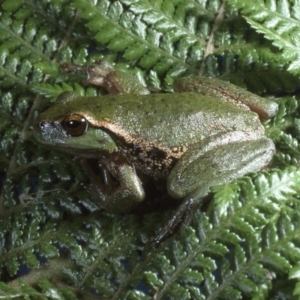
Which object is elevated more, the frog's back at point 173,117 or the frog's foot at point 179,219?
the frog's back at point 173,117

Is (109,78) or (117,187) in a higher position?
(109,78)

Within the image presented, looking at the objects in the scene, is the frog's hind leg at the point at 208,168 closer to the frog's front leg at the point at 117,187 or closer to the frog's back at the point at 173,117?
the frog's back at the point at 173,117

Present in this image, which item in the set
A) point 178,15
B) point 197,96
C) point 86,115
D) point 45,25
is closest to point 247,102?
point 197,96

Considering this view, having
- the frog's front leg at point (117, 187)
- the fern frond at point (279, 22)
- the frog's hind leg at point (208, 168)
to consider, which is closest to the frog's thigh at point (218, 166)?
the frog's hind leg at point (208, 168)

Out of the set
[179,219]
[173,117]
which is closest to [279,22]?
[173,117]

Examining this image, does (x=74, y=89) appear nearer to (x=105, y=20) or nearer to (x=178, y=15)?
(x=105, y=20)

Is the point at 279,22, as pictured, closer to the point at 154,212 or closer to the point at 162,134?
the point at 162,134

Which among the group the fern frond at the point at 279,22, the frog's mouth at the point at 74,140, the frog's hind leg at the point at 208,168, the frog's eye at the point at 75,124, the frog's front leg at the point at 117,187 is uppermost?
the fern frond at the point at 279,22

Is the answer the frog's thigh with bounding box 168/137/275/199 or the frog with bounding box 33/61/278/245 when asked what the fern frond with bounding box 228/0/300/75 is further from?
the frog's thigh with bounding box 168/137/275/199
